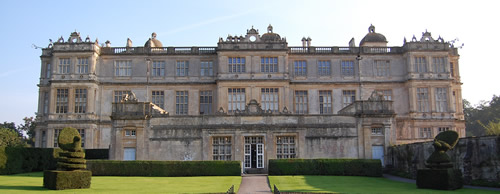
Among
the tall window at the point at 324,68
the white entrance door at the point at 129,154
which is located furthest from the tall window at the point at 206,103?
the white entrance door at the point at 129,154

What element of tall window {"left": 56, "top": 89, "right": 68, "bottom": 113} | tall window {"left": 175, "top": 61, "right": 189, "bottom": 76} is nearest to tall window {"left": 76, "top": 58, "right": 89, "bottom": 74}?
tall window {"left": 56, "top": 89, "right": 68, "bottom": 113}

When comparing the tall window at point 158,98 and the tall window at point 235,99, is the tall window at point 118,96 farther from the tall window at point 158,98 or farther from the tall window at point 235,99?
the tall window at point 235,99

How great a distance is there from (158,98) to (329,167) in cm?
2189

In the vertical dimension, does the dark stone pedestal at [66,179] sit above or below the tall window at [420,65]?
below

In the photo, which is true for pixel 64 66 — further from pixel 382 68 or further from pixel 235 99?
pixel 382 68

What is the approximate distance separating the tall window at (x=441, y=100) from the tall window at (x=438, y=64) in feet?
6.45

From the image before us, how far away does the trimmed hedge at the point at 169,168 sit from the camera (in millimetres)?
31984

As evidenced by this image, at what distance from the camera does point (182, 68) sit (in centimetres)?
4841

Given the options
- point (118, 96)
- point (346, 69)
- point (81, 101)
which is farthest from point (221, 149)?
point (346, 69)

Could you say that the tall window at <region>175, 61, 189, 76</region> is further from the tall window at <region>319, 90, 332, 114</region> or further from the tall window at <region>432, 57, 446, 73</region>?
the tall window at <region>432, 57, 446, 73</region>

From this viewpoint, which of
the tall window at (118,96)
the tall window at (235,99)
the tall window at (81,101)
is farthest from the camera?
the tall window at (118,96)

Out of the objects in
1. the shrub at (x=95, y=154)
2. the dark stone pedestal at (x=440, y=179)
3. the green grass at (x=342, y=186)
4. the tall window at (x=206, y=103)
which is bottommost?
the green grass at (x=342, y=186)

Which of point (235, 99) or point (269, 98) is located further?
point (269, 98)

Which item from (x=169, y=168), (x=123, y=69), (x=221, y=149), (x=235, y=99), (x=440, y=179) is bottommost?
(x=440, y=179)
